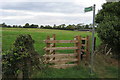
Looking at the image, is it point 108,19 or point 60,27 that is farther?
point 60,27

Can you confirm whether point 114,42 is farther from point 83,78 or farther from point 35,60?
point 35,60

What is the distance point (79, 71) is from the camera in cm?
482

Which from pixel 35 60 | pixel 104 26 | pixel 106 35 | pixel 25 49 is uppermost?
pixel 104 26

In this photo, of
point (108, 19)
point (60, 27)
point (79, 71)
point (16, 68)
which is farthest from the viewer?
point (60, 27)

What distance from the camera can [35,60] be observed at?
152 inches

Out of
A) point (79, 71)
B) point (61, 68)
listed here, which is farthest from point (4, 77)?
point (79, 71)

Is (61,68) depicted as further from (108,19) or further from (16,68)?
(108,19)

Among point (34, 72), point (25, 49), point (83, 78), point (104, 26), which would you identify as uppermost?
point (104, 26)

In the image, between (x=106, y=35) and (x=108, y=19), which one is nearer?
(x=106, y=35)

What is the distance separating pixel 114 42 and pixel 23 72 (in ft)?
13.2

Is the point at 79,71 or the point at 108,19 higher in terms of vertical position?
the point at 108,19

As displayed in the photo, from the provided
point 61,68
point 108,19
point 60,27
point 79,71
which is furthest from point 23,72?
point 60,27

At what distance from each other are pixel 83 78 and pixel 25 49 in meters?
2.13

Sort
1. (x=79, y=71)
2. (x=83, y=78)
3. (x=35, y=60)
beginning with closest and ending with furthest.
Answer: (x=35, y=60)
(x=83, y=78)
(x=79, y=71)
